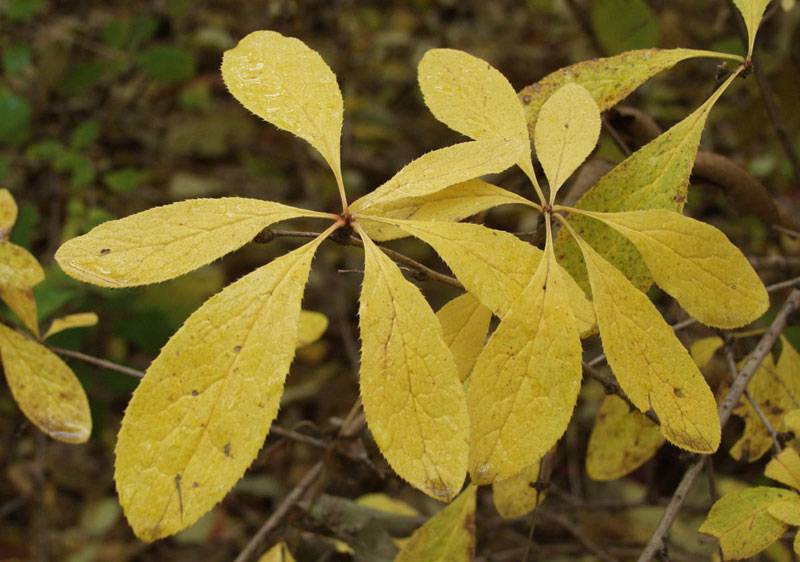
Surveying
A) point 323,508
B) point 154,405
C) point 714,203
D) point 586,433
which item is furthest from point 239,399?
point 714,203

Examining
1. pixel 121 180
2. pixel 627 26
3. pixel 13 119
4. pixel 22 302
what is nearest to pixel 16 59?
pixel 13 119

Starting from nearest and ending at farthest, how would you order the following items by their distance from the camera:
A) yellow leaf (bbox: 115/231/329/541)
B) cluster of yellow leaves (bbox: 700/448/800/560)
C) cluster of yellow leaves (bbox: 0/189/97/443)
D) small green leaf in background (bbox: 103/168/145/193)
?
1. yellow leaf (bbox: 115/231/329/541)
2. cluster of yellow leaves (bbox: 700/448/800/560)
3. cluster of yellow leaves (bbox: 0/189/97/443)
4. small green leaf in background (bbox: 103/168/145/193)

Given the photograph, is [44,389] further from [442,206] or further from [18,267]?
[442,206]

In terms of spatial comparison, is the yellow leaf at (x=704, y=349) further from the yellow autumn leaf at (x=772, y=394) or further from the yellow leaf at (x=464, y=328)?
the yellow leaf at (x=464, y=328)

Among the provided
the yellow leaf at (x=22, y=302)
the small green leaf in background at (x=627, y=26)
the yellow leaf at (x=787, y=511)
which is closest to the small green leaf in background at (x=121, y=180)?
the yellow leaf at (x=22, y=302)

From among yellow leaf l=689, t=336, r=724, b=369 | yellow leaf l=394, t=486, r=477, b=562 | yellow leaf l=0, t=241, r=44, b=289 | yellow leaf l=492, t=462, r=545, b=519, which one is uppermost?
yellow leaf l=0, t=241, r=44, b=289

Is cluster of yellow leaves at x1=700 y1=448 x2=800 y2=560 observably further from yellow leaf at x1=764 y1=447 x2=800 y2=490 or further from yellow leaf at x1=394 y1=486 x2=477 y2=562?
yellow leaf at x1=394 y1=486 x2=477 y2=562

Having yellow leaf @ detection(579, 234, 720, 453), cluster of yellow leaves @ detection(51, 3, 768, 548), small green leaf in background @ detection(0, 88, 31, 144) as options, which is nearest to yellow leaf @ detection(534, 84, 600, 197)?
cluster of yellow leaves @ detection(51, 3, 768, 548)

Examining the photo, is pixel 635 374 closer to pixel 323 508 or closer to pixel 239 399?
pixel 239 399
